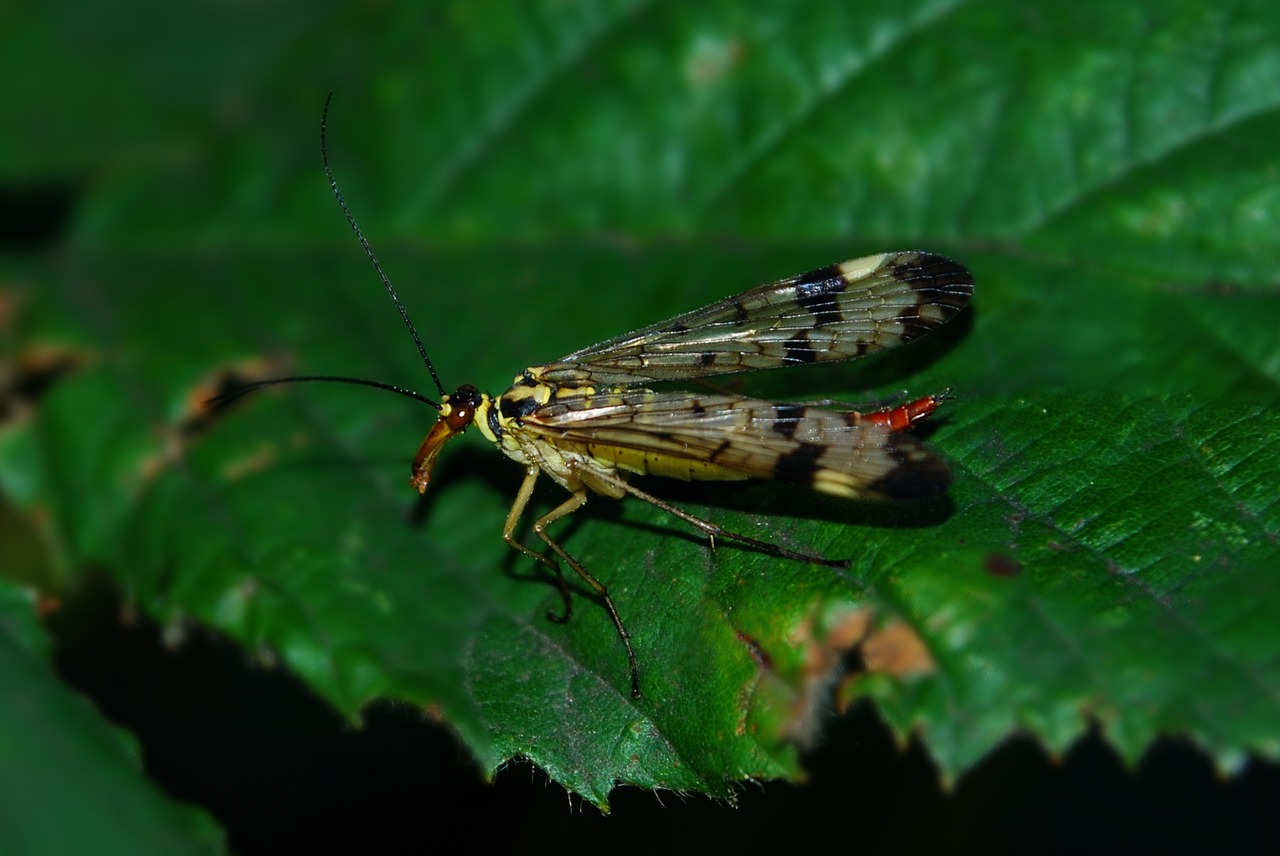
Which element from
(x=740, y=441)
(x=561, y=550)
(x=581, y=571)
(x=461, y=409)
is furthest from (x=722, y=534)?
(x=461, y=409)

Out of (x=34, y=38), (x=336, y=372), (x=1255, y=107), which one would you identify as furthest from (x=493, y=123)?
(x=34, y=38)

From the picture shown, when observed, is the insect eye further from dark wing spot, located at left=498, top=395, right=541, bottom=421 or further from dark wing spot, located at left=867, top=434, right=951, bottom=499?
dark wing spot, located at left=867, top=434, right=951, bottom=499

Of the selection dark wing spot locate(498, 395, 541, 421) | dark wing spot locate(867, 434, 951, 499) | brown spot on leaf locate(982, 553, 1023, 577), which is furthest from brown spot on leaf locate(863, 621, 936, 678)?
dark wing spot locate(498, 395, 541, 421)

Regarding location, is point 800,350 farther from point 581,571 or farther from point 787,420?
point 581,571

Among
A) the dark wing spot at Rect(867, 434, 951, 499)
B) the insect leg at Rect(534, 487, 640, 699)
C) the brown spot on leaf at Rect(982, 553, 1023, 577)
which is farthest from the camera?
the insect leg at Rect(534, 487, 640, 699)

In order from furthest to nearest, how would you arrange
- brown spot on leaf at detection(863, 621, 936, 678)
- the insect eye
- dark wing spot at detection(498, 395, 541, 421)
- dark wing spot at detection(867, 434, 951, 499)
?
1. the insect eye
2. dark wing spot at detection(498, 395, 541, 421)
3. dark wing spot at detection(867, 434, 951, 499)
4. brown spot on leaf at detection(863, 621, 936, 678)

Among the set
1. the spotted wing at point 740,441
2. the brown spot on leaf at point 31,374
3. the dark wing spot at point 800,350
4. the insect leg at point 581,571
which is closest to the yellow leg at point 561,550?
the insect leg at point 581,571

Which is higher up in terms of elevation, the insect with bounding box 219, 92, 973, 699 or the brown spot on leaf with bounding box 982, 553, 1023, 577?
the insect with bounding box 219, 92, 973, 699

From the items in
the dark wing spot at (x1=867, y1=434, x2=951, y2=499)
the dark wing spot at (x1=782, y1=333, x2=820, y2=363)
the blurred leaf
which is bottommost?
the dark wing spot at (x1=782, y1=333, x2=820, y2=363)

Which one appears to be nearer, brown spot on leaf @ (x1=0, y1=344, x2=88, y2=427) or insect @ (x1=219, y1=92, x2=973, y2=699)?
insect @ (x1=219, y1=92, x2=973, y2=699)
